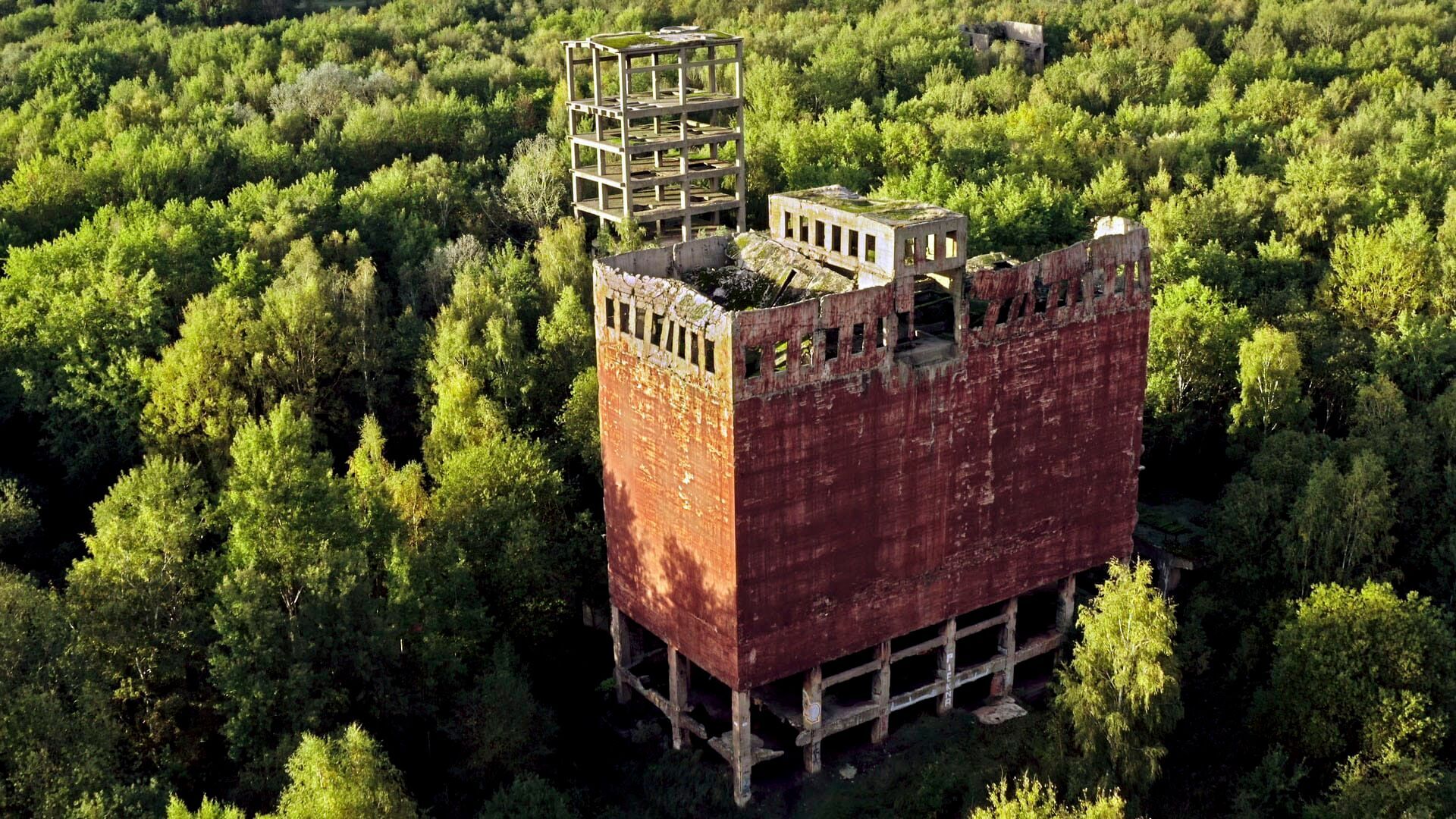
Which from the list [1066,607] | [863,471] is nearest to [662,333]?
[863,471]

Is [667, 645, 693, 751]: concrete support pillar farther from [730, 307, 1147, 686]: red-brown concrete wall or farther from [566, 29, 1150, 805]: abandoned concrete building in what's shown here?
[730, 307, 1147, 686]: red-brown concrete wall

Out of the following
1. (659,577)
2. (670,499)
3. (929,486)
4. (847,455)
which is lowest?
(659,577)

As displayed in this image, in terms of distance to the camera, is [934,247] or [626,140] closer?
[934,247]

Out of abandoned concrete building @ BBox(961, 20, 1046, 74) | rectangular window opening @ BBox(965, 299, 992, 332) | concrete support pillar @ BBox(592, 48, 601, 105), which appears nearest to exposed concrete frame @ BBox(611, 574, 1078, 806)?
rectangular window opening @ BBox(965, 299, 992, 332)

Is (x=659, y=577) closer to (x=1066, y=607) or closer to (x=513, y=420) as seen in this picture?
(x=1066, y=607)

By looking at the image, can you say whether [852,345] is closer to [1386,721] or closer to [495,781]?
[495,781]

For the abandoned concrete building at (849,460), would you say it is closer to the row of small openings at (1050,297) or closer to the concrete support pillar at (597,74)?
the row of small openings at (1050,297)

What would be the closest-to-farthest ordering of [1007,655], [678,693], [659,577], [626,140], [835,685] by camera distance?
1. [659,577]
2. [678,693]
3. [835,685]
4. [1007,655]
5. [626,140]

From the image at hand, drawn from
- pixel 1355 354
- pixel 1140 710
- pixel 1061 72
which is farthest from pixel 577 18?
pixel 1140 710
